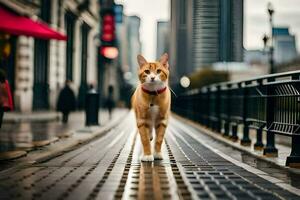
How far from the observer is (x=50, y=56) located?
33750 millimetres

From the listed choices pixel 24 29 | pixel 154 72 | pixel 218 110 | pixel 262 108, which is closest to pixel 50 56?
pixel 24 29

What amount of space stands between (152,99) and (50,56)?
2552 centimetres

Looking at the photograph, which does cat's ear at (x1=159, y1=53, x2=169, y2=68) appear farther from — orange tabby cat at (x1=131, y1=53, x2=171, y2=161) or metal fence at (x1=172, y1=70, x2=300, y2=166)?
metal fence at (x1=172, y1=70, x2=300, y2=166)

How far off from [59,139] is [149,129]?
5.14 meters

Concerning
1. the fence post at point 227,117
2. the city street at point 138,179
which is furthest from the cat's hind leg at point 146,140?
the fence post at point 227,117

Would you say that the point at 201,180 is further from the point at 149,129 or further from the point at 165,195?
the point at 149,129

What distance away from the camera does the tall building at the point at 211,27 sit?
33.8ft

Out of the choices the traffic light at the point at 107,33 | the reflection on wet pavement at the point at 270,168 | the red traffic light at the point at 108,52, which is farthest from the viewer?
the traffic light at the point at 107,33

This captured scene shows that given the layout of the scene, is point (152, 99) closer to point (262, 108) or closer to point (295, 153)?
point (295, 153)

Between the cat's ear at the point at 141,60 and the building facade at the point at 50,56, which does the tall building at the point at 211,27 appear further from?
the building facade at the point at 50,56

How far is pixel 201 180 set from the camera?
283 inches

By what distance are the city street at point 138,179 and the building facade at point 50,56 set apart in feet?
56.2

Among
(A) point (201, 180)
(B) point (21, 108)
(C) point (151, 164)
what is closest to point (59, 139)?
(C) point (151, 164)

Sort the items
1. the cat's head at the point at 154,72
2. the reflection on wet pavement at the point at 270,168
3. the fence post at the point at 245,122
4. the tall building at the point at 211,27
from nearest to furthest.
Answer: the reflection on wet pavement at the point at 270,168 < the cat's head at the point at 154,72 < the tall building at the point at 211,27 < the fence post at the point at 245,122
